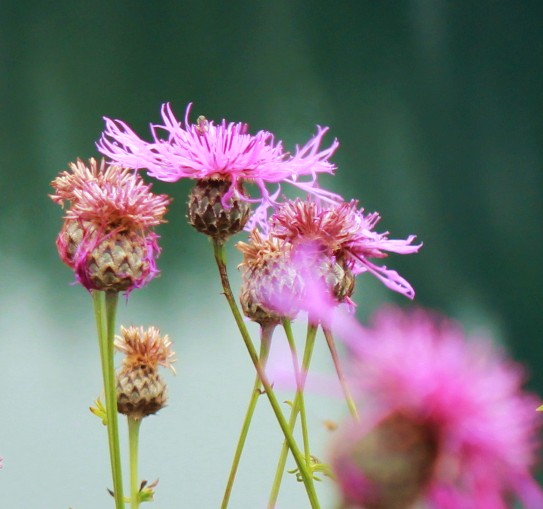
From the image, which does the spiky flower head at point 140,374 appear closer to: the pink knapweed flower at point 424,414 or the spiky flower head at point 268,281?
the spiky flower head at point 268,281

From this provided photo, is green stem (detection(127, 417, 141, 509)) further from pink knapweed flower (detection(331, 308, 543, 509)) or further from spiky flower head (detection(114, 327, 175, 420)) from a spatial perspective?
pink knapweed flower (detection(331, 308, 543, 509))

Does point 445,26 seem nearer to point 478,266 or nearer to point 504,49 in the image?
point 504,49

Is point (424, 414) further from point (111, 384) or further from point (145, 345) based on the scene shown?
point (145, 345)

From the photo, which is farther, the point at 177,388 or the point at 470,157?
the point at 470,157

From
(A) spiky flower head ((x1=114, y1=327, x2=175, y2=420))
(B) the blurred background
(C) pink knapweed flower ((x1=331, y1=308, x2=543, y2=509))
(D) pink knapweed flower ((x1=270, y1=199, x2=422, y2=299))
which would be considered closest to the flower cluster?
(D) pink knapweed flower ((x1=270, y1=199, x2=422, y2=299))

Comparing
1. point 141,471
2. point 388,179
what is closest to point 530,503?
point 141,471

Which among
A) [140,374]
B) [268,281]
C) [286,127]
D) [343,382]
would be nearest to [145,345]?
[140,374]

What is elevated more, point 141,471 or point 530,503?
point 141,471

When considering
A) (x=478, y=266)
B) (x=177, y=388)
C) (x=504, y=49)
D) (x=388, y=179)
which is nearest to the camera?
(x=177, y=388)
